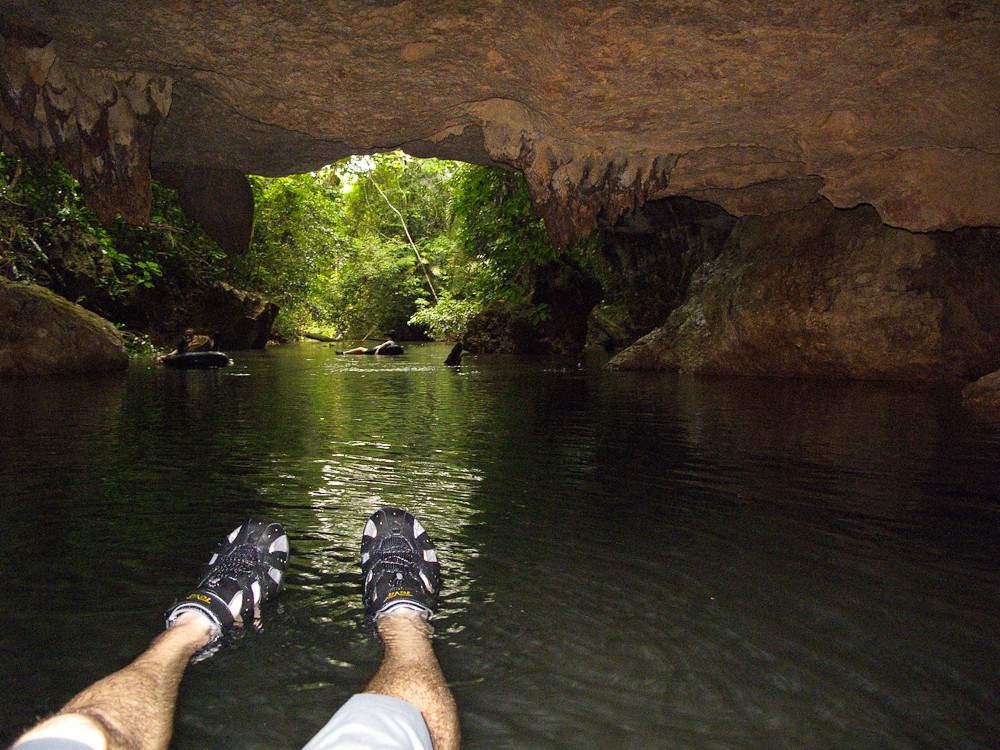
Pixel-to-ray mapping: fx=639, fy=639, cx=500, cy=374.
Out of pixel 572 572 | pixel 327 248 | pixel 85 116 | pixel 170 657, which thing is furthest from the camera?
pixel 327 248

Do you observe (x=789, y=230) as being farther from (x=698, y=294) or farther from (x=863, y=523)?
(x=863, y=523)

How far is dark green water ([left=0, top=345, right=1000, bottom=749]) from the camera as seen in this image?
1896 mm

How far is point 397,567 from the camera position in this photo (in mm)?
2666

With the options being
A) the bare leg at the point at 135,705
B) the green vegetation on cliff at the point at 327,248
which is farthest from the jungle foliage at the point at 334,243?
the bare leg at the point at 135,705

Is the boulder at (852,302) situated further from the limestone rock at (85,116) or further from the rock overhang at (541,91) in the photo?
the limestone rock at (85,116)

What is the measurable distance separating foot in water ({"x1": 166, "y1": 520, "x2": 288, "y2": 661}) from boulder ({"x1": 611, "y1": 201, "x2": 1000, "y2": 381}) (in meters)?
10.8

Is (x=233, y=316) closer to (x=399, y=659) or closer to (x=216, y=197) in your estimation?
(x=216, y=197)

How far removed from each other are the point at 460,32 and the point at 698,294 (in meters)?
9.84

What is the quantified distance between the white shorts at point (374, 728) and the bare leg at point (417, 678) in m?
0.11

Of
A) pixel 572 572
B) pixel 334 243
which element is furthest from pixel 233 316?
pixel 572 572

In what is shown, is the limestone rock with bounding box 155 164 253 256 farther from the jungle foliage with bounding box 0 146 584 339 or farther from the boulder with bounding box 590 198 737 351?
the boulder with bounding box 590 198 737 351

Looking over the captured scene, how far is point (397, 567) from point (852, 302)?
10.7 m

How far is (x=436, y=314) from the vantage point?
2830cm

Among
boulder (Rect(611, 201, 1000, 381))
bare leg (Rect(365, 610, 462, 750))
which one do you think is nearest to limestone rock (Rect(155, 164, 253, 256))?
bare leg (Rect(365, 610, 462, 750))
